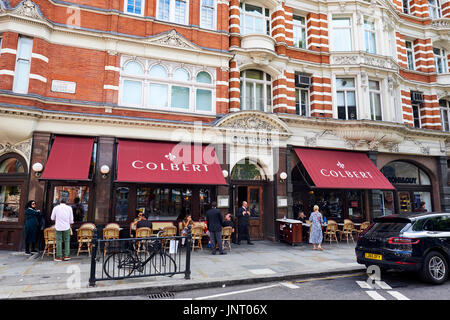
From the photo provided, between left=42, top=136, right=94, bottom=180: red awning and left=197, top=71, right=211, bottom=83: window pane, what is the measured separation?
18.5 feet

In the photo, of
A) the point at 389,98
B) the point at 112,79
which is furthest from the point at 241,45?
the point at 389,98

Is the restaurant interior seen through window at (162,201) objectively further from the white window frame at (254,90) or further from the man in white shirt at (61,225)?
the white window frame at (254,90)

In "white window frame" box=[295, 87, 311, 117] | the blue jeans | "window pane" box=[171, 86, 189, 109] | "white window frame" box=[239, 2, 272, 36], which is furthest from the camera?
"white window frame" box=[295, 87, 311, 117]

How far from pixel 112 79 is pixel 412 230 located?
39.8 ft

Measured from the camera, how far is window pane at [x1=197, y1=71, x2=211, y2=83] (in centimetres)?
1384

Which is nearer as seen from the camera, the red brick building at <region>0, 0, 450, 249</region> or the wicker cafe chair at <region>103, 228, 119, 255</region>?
the wicker cafe chair at <region>103, 228, 119, 255</region>

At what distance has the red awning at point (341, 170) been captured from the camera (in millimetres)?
13617

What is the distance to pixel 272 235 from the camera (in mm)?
13547

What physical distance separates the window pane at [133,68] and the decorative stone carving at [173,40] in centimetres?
125

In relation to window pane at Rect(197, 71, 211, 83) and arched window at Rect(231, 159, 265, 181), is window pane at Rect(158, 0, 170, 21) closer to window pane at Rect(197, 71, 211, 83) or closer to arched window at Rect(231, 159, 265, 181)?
window pane at Rect(197, 71, 211, 83)

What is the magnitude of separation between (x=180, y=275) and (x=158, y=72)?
9309mm

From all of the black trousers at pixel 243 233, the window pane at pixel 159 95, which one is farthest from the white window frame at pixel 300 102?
the window pane at pixel 159 95

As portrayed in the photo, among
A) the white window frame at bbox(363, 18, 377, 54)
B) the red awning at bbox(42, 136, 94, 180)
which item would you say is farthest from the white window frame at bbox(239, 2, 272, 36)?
the red awning at bbox(42, 136, 94, 180)
